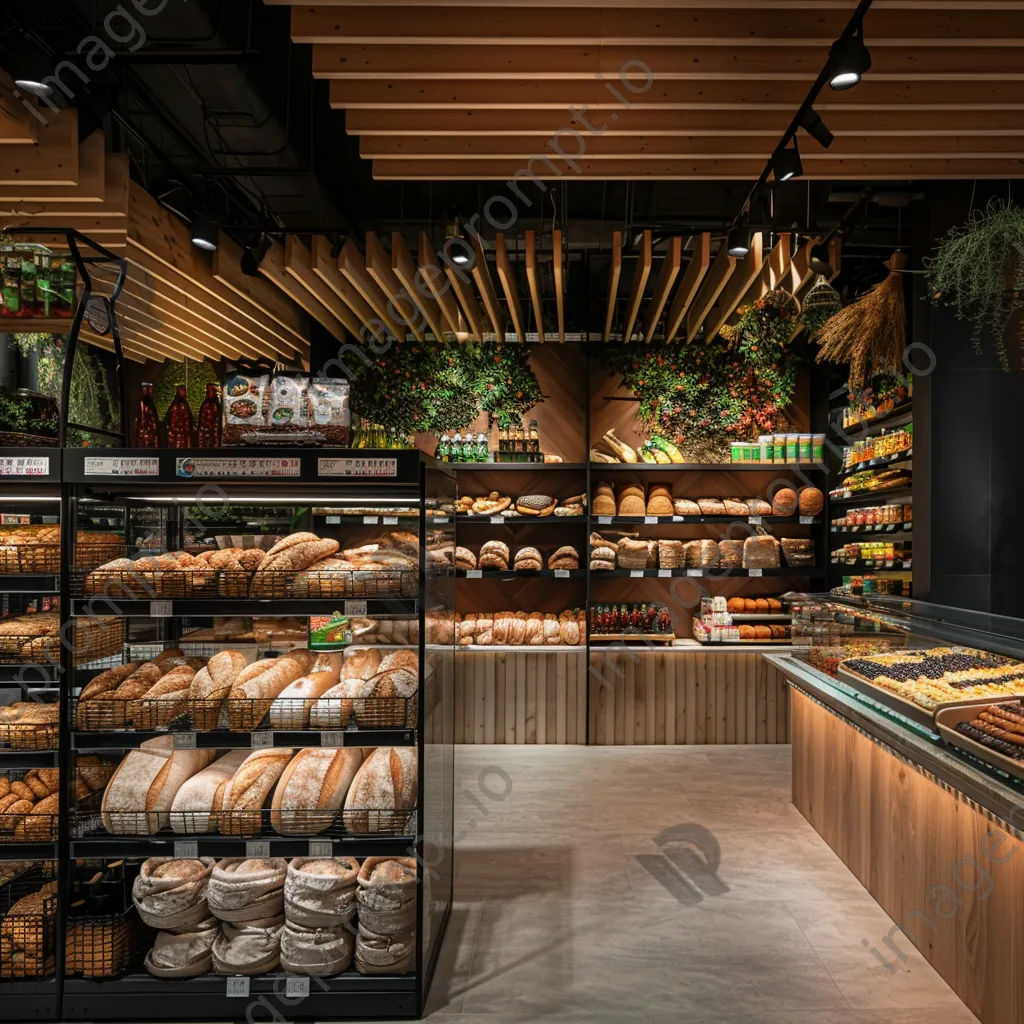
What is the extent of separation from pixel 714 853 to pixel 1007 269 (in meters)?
3.23

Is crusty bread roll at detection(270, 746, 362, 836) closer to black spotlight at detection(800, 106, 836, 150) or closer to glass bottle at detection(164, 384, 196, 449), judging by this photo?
glass bottle at detection(164, 384, 196, 449)

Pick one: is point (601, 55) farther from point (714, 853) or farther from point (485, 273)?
point (714, 853)

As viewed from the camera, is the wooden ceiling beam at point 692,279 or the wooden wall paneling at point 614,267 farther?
the wooden ceiling beam at point 692,279

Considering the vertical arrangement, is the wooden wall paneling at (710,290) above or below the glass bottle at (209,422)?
above

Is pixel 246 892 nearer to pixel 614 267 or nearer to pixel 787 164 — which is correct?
pixel 787 164

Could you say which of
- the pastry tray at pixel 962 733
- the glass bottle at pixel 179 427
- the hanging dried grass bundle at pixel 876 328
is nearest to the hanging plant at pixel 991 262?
the hanging dried grass bundle at pixel 876 328

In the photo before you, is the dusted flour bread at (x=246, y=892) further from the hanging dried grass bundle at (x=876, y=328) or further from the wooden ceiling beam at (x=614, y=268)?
the hanging dried grass bundle at (x=876, y=328)

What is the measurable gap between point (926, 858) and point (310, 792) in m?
2.32

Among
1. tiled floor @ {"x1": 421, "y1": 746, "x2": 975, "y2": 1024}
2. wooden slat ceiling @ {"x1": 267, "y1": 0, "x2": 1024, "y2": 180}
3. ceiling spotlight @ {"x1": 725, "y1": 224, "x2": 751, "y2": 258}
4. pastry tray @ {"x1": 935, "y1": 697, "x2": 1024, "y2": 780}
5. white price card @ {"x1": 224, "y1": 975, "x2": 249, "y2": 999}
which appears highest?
wooden slat ceiling @ {"x1": 267, "y1": 0, "x2": 1024, "y2": 180}

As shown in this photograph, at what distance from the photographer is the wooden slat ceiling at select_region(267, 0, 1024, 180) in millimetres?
3248

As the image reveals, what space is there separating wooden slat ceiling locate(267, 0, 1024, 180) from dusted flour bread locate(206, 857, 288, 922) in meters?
3.14

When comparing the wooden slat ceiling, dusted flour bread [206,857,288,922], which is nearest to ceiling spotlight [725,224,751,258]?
the wooden slat ceiling

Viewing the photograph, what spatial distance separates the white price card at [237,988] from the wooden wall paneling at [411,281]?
13.0 ft

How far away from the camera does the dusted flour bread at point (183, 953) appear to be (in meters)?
2.80
